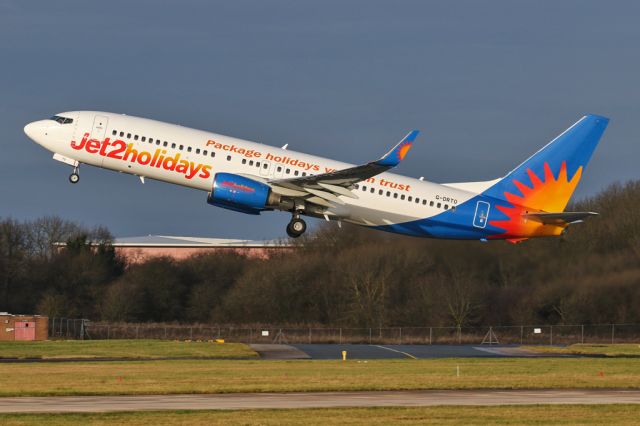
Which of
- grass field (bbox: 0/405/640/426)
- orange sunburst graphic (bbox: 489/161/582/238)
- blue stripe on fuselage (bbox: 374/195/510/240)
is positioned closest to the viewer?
grass field (bbox: 0/405/640/426)

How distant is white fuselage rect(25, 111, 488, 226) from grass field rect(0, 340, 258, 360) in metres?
16.4

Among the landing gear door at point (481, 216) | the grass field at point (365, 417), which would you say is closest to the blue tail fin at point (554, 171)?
the landing gear door at point (481, 216)

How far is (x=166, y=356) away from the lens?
70.9 m

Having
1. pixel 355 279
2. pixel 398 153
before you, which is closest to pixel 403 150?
pixel 398 153

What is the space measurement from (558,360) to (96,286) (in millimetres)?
59852

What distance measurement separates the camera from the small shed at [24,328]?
90.9 meters

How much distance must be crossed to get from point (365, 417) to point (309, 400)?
6185 millimetres

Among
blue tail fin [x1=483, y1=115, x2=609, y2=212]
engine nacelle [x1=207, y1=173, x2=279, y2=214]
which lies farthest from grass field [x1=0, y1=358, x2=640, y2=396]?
blue tail fin [x1=483, y1=115, x2=609, y2=212]

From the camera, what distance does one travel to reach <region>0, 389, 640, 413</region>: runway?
4050cm

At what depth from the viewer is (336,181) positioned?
56.2 m

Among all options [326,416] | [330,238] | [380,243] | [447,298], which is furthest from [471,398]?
[330,238]

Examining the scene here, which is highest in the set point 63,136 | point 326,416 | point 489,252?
point 63,136

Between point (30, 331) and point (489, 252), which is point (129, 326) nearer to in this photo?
point (30, 331)

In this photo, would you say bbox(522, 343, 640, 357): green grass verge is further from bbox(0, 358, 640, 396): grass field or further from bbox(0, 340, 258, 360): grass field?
bbox(0, 340, 258, 360): grass field
